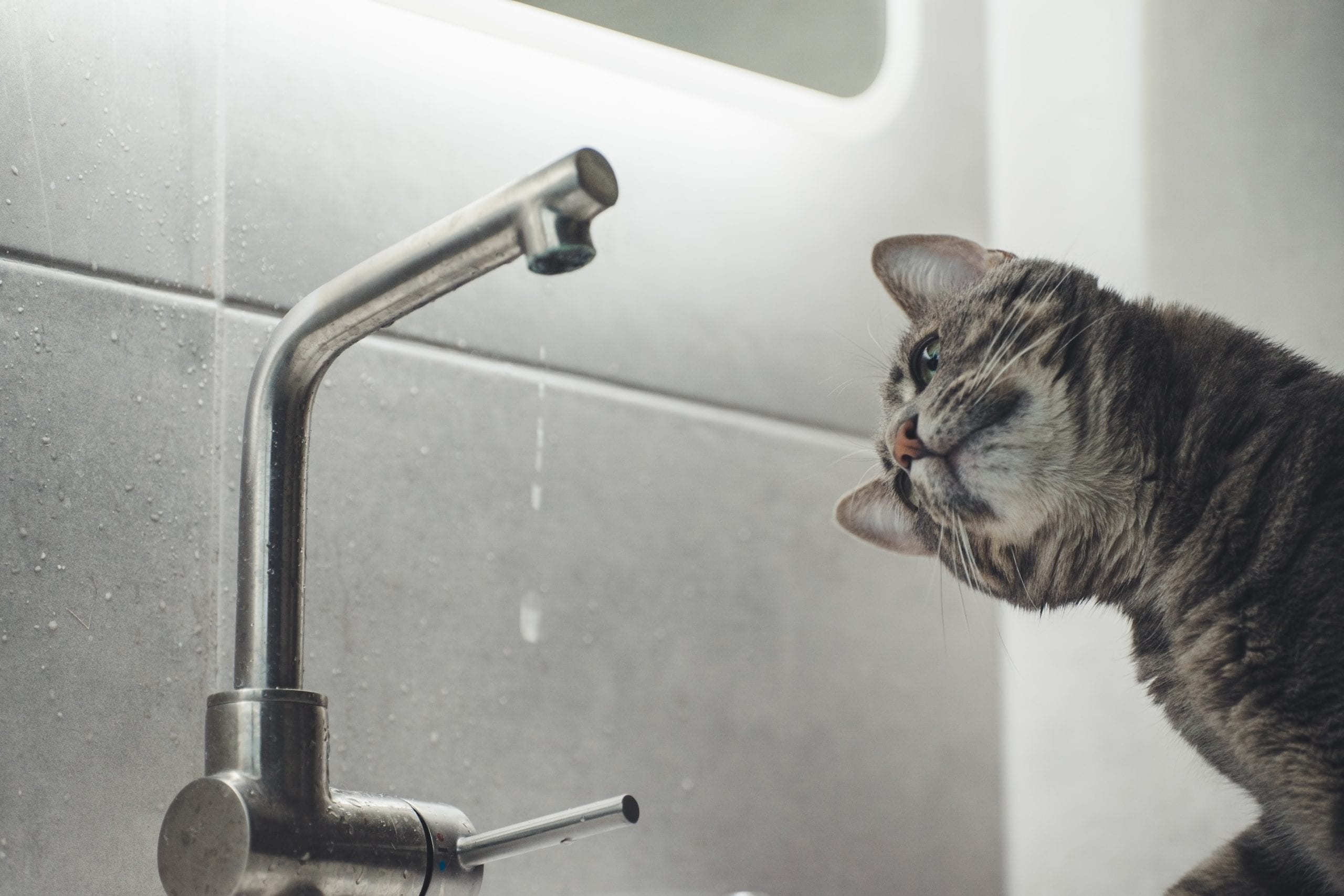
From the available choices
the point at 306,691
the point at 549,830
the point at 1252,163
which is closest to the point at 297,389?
the point at 306,691

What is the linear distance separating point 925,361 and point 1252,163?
0.46m

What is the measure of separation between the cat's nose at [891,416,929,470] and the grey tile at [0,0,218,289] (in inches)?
21.3

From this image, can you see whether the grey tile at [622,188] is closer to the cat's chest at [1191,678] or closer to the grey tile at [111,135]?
the grey tile at [111,135]

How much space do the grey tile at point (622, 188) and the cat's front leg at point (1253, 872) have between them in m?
0.57

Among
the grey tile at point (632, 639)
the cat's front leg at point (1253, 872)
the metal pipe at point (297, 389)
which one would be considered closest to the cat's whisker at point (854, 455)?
the grey tile at point (632, 639)

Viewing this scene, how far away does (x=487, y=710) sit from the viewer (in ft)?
3.22

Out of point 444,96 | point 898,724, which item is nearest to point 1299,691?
point 898,724

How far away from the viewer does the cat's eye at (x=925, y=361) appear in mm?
937

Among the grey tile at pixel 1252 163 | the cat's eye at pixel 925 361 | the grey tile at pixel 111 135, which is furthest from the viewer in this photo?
the grey tile at pixel 1252 163

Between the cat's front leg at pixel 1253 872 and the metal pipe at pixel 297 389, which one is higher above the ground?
the metal pipe at pixel 297 389

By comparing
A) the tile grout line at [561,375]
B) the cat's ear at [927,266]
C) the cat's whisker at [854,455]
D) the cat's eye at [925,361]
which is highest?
the cat's ear at [927,266]

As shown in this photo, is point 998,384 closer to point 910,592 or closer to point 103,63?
point 910,592

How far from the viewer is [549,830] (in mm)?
722

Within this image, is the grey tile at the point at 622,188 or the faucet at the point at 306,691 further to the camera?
the grey tile at the point at 622,188
